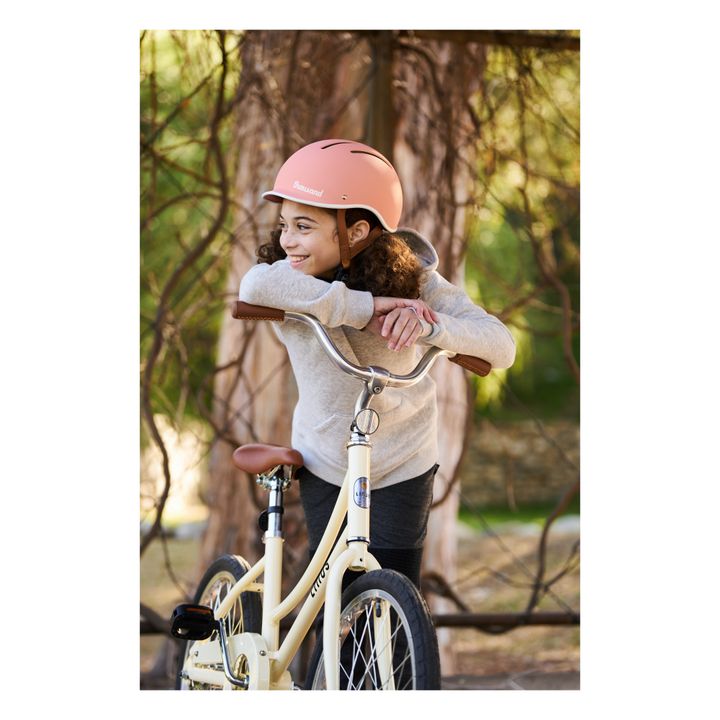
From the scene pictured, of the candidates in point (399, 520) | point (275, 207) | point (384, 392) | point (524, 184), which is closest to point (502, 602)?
point (275, 207)

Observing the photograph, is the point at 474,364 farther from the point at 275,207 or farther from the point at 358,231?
the point at 275,207

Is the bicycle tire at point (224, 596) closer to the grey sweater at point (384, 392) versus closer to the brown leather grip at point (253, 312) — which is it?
the grey sweater at point (384, 392)

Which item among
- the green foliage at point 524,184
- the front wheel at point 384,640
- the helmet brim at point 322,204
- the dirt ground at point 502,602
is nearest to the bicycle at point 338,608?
the front wheel at point 384,640

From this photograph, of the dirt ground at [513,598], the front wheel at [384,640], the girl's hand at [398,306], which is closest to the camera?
the front wheel at [384,640]

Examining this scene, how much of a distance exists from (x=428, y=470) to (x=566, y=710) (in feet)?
1.86

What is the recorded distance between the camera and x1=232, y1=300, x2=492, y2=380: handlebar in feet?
6.36

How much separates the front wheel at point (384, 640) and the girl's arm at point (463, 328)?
0.46 metres

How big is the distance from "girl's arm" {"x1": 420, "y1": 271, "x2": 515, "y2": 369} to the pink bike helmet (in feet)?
0.58

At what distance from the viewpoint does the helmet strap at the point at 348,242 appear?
2143mm

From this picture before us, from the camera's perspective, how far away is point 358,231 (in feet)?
7.18
